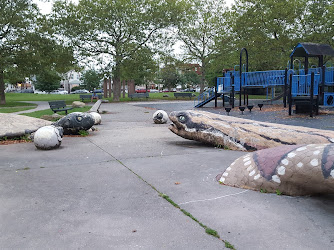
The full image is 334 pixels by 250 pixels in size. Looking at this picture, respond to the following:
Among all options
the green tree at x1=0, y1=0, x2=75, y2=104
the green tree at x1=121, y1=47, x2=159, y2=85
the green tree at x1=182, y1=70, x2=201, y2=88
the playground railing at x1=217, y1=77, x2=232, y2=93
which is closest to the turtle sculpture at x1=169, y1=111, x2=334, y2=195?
the playground railing at x1=217, y1=77, x2=232, y2=93

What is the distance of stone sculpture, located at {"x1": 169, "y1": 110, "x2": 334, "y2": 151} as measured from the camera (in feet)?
22.1

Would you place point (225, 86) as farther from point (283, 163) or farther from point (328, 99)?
point (283, 163)

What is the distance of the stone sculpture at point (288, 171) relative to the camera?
12.1 feet

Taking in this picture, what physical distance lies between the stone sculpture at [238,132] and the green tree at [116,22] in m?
24.8

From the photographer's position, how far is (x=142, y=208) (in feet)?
12.3

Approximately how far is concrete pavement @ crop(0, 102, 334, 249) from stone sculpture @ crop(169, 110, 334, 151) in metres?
0.96

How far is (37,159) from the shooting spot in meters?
6.47

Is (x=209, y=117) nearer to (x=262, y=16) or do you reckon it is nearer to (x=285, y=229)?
(x=285, y=229)

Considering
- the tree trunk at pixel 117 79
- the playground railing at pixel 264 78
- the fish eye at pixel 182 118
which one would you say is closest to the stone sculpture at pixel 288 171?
the fish eye at pixel 182 118

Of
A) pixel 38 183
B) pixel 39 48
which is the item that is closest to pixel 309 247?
pixel 38 183

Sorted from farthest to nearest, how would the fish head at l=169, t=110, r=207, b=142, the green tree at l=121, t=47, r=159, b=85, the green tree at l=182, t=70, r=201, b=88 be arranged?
the green tree at l=182, t=70, r=201, b=88 < the green tree at l=121, t=47, r=159, b=85 < the fish head at l=169, t=110, r=207, b=142

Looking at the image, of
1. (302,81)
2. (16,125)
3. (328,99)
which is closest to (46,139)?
(16,125)

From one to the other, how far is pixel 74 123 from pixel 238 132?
4734 millimetres

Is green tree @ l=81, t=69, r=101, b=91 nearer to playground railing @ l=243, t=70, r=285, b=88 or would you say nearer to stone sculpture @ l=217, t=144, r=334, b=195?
playground railing @ l=243, t=70, r=285, b=88
